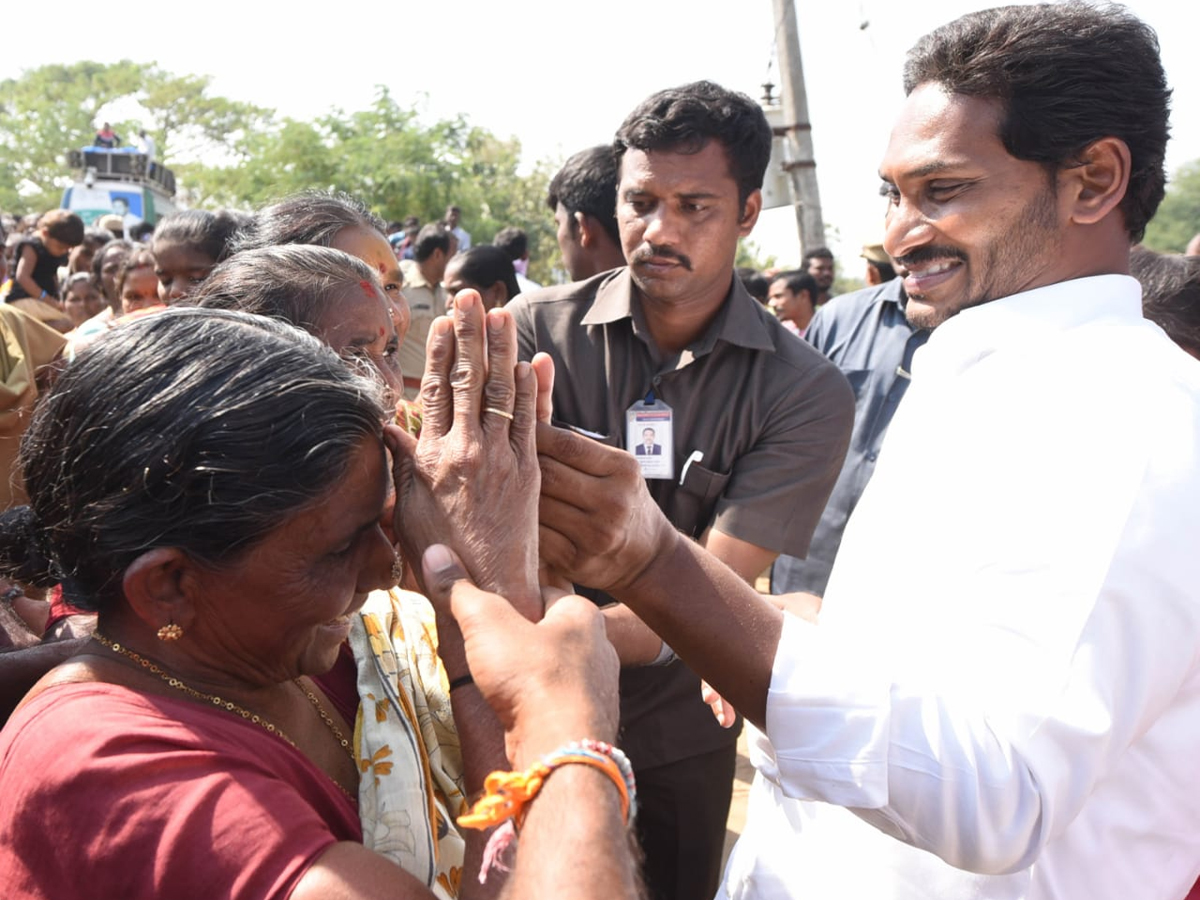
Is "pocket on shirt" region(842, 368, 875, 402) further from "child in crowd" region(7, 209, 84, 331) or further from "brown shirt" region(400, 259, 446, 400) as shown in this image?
"child in crowd" region(7, 209, 84, 331)

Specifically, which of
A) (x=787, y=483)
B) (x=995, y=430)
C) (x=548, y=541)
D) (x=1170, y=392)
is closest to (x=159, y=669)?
A: (x=548, y=541)

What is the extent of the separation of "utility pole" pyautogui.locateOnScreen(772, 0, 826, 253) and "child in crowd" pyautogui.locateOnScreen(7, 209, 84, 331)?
22.2 ft

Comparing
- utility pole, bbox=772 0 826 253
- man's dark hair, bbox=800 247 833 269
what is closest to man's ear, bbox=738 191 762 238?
man's dark hair, bbox=800 247 833 269

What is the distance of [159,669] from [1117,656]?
1.31 m

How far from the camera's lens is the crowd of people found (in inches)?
51.1

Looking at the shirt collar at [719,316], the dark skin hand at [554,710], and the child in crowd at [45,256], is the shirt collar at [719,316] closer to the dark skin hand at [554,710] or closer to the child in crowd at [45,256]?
the dark skin hand at [554,710]

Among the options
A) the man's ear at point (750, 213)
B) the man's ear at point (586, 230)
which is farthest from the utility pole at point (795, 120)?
the man's ear at point (750, 213)

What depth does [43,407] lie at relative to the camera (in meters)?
1.54

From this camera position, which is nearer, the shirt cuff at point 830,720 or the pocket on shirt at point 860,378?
the shirt cuff at point 830,720

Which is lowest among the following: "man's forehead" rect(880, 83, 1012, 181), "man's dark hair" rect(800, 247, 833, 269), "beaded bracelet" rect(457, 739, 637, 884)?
"man's dark hair" rect(800, 247, 833, 269)

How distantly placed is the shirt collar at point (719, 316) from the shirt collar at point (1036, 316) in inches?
42.9

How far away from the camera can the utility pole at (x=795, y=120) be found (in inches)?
430

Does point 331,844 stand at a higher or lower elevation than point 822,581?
higher

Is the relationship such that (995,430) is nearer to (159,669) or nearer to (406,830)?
(406,830)
